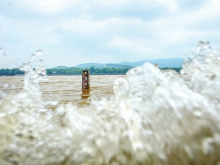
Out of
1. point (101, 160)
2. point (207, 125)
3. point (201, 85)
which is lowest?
point (101, 160)

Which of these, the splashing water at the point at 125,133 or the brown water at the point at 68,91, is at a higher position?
the splashing water at the point at 125,133

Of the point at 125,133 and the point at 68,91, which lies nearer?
the point at 125,133

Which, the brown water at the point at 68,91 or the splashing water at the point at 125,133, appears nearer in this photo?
the splashing water at the point at 125,133

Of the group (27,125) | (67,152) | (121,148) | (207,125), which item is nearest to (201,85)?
(207,125)

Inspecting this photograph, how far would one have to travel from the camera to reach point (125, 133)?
2320mm

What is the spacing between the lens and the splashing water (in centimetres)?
208

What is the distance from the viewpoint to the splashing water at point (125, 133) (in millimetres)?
2080

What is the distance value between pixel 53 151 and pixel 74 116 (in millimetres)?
469

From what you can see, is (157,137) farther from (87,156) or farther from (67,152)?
(67,152)

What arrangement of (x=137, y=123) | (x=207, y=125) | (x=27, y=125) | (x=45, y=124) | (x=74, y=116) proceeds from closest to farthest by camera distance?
(x=207, y=125)
(x=137, y=123)
(x=74, y=116)
(x=27, y=125)
(x=45, y=124)

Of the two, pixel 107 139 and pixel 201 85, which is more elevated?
pixel 201 85

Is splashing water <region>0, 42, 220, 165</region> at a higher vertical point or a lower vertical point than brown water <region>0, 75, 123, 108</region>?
higher

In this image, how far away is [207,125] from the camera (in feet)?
6.86

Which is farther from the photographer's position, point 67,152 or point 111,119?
point 111,119
